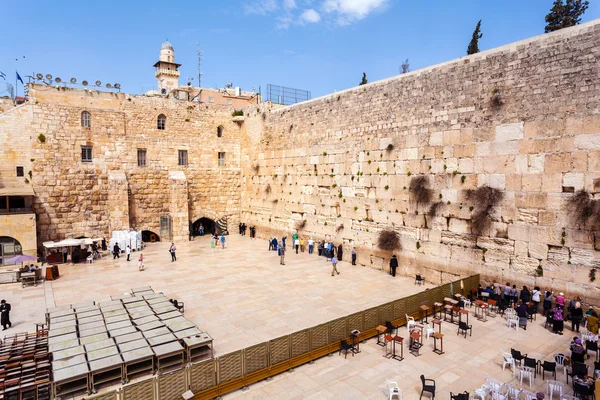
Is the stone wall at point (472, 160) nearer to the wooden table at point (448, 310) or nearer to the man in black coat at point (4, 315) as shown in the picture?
the wooden table at point (448, 310)

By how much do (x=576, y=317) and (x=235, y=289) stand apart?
1010 cm

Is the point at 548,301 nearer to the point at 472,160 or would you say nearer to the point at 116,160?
the point at 472,160

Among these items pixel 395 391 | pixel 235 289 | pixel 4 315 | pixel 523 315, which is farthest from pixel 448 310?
pixel 4 315

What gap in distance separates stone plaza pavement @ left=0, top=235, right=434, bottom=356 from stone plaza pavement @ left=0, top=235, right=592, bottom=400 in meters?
0.03

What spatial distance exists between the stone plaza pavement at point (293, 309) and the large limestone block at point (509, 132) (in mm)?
5487

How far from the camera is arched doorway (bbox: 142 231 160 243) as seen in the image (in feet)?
76.7

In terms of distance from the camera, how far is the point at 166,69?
4781 cm

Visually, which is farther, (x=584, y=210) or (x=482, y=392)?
(x=584, y=210)

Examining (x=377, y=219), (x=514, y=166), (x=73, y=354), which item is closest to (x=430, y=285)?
(x=377, y=219)

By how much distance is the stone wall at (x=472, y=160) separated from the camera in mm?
10336

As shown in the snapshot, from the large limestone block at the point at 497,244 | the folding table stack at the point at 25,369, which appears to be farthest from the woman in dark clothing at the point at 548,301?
the folding table stack at the point at 25,369

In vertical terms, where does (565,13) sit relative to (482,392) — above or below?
above

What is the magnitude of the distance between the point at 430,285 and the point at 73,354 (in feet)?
37.2

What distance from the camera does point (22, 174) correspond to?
63.1ft
